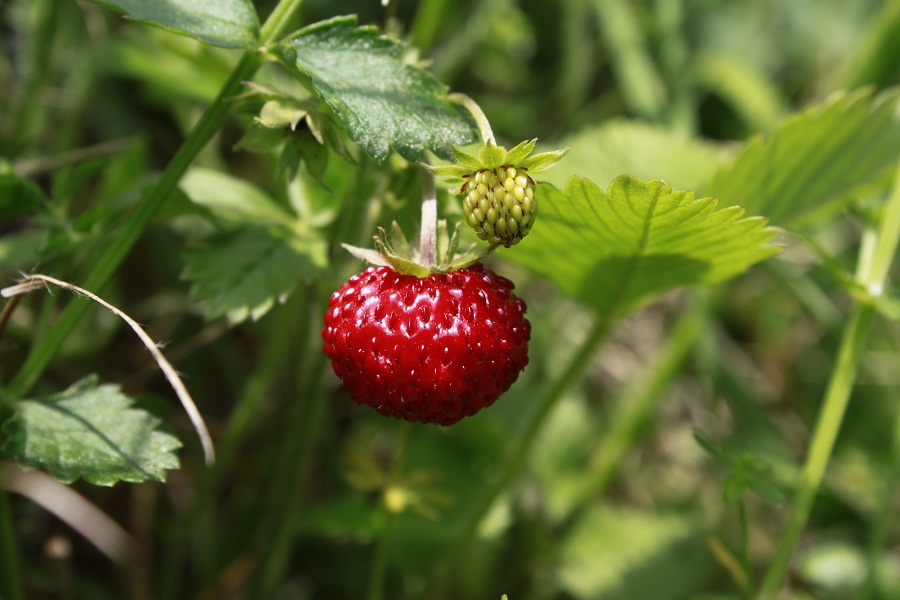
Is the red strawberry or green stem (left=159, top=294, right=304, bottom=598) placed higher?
the red strawberry

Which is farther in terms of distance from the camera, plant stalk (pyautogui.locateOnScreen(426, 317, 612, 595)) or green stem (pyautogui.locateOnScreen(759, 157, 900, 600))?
plant stalk (pyautogui.locateOnScreen(426, 317, 612, 595))

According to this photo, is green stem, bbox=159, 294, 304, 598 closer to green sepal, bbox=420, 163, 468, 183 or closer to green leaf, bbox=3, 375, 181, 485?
green leaf, bbox=3, 375, 181, 485

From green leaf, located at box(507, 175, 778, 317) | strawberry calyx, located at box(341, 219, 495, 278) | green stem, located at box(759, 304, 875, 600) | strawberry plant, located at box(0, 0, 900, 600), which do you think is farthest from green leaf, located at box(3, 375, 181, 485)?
green stem, located at box(759, 304, 875, 600)

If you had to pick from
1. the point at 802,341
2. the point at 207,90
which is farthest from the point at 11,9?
the point at 802,341

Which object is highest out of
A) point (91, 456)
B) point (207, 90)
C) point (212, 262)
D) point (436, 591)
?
point (207, 90)

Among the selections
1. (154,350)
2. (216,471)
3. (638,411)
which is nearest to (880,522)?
(638,411)

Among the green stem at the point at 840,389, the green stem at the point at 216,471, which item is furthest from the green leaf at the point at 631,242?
the green stem at the point at 216,471

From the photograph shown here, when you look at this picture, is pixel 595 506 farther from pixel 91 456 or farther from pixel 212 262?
pixel 91 456
